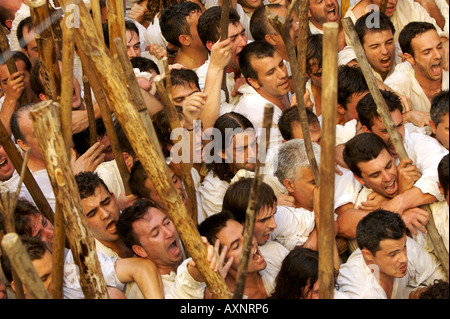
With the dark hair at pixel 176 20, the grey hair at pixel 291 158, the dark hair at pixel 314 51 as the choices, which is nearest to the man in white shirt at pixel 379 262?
the grey hair at pixel 291 158

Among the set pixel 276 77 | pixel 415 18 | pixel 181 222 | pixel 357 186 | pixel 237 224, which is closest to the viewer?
pixel 181 222

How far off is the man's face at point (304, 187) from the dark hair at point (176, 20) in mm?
1565

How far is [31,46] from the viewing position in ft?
15.3

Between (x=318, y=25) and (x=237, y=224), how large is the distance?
237cm

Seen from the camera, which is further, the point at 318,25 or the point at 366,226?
the point at 318,25

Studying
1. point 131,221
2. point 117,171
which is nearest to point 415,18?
point 117,171

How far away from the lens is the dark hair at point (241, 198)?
3.15 metres

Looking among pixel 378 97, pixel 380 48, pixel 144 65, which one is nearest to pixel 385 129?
pixel 378 97

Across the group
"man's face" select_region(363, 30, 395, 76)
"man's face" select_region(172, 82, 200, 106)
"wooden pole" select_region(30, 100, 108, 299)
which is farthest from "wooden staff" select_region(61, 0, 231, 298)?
"man's face" select_region(363, 30, 395, 76)

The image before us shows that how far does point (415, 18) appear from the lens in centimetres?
467

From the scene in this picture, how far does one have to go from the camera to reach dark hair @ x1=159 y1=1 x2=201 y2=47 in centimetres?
451

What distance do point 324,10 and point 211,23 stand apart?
2.89 ft

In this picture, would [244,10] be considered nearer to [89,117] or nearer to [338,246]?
[89,117]

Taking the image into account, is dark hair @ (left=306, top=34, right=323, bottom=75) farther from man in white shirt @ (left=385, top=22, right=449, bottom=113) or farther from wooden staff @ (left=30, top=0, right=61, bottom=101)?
wooden staff @ (left=30, top=0, right=61, bottom=101)
